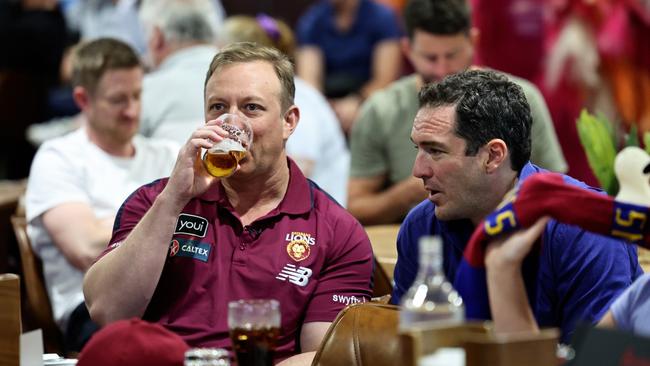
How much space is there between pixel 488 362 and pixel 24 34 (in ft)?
20.0

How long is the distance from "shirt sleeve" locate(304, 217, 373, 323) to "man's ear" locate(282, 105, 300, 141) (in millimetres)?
310

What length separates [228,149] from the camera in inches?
117

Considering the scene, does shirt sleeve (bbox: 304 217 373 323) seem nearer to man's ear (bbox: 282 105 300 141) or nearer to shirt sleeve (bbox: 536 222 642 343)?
man's ear (bbox: 282 105 300 141)

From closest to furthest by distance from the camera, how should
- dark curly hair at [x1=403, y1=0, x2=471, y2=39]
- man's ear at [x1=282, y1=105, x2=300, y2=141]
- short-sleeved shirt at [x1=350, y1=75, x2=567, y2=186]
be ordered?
man's ear at [x1=282, y1=105, x2=300, y2=141], dark curly hair at [x1=403, y1=0, x2=471, y2=39], short-sleeved shirt at [x1=350, y1=75, x2=567, y2=186]

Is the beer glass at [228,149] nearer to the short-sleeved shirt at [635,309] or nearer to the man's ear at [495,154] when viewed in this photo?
the man's ear at [495,154]

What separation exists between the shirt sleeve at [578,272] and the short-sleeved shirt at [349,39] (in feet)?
14.8

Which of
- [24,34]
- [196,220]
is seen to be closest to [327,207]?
[196,220]

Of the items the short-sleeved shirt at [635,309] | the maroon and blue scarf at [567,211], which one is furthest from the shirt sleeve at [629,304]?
the maroon and blue scarf at [567,211]

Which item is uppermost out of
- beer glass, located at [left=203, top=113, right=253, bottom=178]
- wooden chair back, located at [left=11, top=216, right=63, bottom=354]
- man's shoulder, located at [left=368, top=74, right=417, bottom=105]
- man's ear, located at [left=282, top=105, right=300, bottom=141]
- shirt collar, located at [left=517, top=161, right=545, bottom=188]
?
man's shoulder, located at [left=368, top=74, right=417, bottom=105]

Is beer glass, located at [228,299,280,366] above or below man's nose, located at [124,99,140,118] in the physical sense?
below

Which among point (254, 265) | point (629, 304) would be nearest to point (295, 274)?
point (254, 265)

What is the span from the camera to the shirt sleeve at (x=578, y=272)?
268cm

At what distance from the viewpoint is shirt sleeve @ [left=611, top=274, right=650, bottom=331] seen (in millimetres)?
2330

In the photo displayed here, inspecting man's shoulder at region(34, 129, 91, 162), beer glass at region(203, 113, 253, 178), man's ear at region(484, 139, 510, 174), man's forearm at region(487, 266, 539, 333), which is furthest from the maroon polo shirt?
man's shoulder at region(34, 129, 91, 162)
